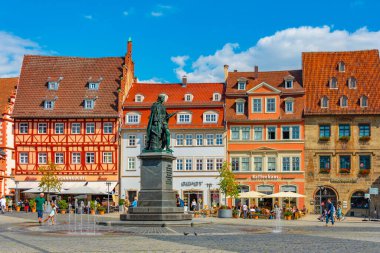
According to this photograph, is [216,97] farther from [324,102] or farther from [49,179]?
[49,179]

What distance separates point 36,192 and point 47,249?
4473 centimetres

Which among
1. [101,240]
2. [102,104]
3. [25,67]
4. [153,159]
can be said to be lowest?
[101,240]

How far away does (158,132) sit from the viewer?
29.8 m

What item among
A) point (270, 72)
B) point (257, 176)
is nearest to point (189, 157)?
point (257, 176)

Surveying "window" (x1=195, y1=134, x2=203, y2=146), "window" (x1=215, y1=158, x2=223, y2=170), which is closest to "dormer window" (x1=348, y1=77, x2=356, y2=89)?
"window" (x1=215, y1=158, x2=223, y2=170)

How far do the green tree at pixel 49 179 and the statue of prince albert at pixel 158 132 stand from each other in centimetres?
3108

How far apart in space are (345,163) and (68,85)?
28337 mm

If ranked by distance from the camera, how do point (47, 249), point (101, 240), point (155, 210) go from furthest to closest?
point (155, 210), point (101, 240), point (47, 249)

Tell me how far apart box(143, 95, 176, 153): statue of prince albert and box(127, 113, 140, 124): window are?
112ft

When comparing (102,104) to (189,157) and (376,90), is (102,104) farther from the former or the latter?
(376,90)

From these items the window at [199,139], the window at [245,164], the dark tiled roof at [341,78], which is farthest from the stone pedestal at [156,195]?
the dark tiled roof at [341,78]

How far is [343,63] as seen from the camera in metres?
63.7

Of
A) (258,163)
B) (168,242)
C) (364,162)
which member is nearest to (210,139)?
(258,163)

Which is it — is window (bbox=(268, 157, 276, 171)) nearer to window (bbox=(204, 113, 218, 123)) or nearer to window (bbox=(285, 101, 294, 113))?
window (bbox=(285, 101, 294, 113))
